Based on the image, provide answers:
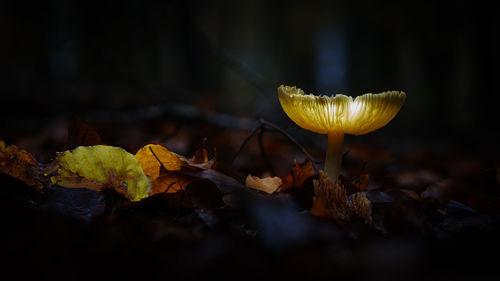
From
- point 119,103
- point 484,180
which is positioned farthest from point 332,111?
point 119,103

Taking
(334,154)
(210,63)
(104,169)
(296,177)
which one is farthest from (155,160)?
(210,63)

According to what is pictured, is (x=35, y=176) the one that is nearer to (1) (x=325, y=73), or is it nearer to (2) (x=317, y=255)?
(2) (x=317, y=255)

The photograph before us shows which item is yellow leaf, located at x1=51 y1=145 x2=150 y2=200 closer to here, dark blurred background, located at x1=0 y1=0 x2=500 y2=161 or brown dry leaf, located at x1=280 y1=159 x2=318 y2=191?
brown dry leaf, located at x1=280 y1=159 x2=318 y2=191

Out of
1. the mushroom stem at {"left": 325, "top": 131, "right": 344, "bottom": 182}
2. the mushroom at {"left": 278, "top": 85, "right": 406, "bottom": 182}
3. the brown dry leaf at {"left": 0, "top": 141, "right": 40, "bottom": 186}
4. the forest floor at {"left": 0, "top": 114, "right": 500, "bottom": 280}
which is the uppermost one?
the mushroom at {"left": 278, "top": 85, "right": 406, "bottom": 182}

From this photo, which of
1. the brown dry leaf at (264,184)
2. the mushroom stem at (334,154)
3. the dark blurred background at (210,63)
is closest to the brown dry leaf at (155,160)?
the brown dry leaf at (264,184)

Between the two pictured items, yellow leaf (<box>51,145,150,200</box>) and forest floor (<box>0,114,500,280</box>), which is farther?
yellow leaf (<box>51,145,150,200</box>)

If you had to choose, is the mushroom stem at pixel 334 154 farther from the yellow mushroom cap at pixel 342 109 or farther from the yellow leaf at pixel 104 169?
the yellow leaf at pixel 104 169

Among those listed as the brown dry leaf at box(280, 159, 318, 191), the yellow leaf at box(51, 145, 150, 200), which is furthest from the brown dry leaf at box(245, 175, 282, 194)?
the yellow leaf at box(51, 145, 150, 200)
